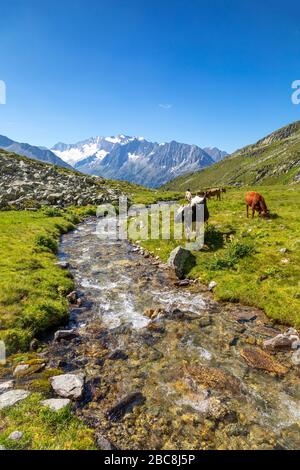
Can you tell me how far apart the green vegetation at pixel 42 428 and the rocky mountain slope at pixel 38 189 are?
1649 inches

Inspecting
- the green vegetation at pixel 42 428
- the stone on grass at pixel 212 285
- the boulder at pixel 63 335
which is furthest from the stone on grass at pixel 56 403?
the stone on grass at pixel 212 285

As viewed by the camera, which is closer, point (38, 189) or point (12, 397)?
point (12, 397)

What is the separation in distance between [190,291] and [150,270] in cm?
482

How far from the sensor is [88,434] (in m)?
8.69

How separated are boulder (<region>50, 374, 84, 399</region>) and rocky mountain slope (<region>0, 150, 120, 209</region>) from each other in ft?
133

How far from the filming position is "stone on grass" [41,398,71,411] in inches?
374

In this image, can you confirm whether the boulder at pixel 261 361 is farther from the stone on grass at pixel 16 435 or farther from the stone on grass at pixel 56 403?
the stone on grass at pixel 16 435

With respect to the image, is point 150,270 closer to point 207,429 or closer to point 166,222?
point 166,222

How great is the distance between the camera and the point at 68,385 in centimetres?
1059

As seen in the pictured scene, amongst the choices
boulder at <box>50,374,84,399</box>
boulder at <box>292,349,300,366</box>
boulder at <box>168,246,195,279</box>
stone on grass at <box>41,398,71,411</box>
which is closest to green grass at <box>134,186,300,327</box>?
boulder at <box>168,246,195,279</box>

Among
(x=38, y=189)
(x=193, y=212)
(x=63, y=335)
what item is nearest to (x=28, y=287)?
(x=63, y=335)

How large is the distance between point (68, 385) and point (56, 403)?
0.92 metres

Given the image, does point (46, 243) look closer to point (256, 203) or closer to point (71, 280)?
point (71, 280)
